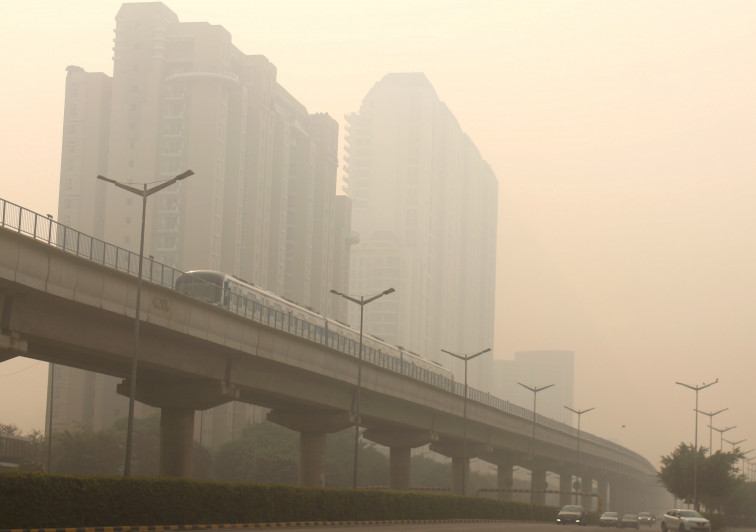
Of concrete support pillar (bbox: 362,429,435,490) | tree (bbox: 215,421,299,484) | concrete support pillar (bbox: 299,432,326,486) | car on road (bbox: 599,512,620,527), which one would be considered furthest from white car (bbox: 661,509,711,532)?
tree (bbox: 215,421,299,484)

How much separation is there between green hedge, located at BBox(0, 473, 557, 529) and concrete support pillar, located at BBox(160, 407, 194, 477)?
26.6 feet

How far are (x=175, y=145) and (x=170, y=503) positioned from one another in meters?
114

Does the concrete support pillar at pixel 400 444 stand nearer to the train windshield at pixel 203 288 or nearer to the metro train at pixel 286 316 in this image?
the metro train at pixel 286 316

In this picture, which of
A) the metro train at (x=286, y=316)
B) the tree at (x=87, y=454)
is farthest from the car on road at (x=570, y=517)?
the tree at (x=87, y=454)

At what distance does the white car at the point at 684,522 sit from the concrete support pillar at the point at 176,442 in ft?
87.9

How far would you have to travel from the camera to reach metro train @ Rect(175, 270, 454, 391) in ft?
185

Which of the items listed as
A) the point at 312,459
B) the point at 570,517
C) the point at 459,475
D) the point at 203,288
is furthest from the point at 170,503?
the point at 459,475

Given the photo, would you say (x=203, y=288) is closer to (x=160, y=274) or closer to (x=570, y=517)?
(x=160, y=274)

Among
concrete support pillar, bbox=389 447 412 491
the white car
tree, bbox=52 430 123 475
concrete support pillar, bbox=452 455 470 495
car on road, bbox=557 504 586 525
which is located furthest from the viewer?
tree, bbox=52 430 123 475

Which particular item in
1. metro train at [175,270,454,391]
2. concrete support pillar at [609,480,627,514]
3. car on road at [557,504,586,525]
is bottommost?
concrete support pillar at [609,480,627,514]

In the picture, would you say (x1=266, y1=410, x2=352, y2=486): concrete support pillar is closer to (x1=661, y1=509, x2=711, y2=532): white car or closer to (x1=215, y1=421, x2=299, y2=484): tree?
(x1=661, y1=509, x2=711, y2=532): white car

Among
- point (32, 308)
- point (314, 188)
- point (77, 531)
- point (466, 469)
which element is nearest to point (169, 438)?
point (32, 308)

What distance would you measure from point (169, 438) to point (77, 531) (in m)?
21.1

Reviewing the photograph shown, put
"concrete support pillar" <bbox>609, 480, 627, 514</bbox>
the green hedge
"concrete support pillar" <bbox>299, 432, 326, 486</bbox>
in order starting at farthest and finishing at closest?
"concrete support pillar" <bbox>609, 480, 627, 514</bbox>
"concrete support pillar" <bbox>299, 432, 326, 486</bbox>
the green hedge
